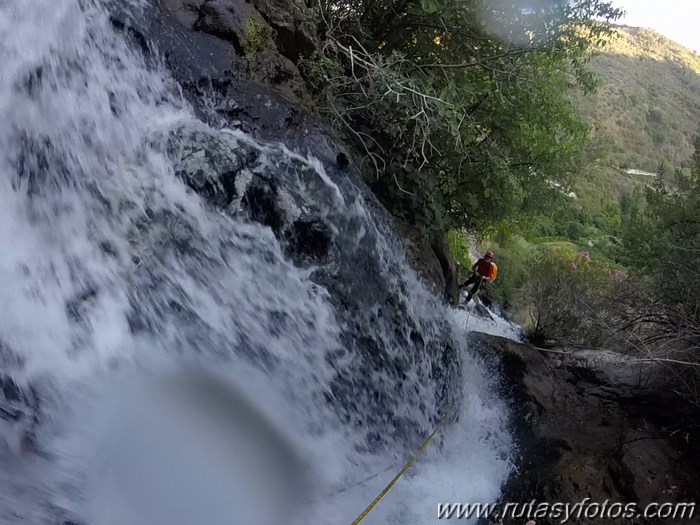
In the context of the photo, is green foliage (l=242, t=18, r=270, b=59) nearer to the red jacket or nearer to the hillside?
the red jacket

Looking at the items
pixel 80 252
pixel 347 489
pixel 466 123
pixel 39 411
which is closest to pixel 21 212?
pixel 80 252

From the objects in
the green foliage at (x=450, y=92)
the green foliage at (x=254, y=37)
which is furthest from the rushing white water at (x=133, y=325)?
the green foliage at (x=450, y=92)

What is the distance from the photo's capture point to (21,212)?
11.4 feet

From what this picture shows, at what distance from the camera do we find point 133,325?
3.53 meters

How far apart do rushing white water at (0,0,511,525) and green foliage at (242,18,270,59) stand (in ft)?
2.87

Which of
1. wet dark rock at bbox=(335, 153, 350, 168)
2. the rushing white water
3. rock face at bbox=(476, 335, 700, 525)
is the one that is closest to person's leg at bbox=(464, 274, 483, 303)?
rock face at bbox=(476, 335, 700, 525)

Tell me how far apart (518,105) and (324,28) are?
2.68m

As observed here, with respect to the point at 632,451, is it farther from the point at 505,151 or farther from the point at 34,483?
the point at 34,483

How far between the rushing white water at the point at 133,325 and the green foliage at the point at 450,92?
1414mm

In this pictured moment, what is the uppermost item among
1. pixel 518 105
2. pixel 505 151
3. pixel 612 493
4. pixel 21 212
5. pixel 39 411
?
pixel 518 105

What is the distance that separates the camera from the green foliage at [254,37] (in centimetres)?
485

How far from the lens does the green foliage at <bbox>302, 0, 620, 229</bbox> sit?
5.45 m

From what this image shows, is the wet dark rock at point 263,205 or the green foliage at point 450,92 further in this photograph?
the green foliage at point 450,92

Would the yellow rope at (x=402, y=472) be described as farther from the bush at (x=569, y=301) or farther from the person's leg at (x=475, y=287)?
the person's leg at (x=475, y=287)
